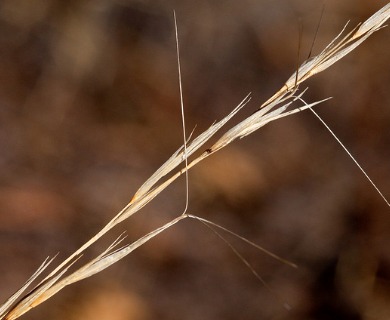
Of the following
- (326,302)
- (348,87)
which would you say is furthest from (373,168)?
(326,302)

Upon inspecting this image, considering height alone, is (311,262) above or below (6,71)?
below

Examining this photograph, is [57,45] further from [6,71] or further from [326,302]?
[326,302]

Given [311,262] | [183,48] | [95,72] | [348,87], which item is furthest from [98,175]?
[348,87]

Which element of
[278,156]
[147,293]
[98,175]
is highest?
[98,175]

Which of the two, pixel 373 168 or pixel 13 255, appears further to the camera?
pixel 373 168

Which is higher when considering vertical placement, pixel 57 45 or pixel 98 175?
pixel 57 45

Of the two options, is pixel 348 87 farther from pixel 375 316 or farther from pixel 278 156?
pixel 375 316
